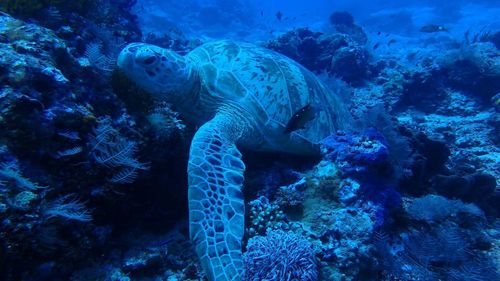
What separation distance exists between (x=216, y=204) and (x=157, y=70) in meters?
1.81

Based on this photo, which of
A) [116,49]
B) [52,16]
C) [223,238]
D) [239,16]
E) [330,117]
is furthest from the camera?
[239,16]

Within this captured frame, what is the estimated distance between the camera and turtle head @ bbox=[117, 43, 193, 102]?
339 cm

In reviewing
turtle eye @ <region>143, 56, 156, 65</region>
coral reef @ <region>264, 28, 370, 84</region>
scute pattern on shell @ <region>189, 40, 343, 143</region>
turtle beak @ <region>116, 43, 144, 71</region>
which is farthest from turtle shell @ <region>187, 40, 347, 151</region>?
coral reef @ <region>264, 28, 370, 84</region>

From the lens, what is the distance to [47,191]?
2.06 m

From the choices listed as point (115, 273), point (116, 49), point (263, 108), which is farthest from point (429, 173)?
point (116, 49)

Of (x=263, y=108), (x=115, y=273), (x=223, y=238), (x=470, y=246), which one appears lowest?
(x=115, y=273)

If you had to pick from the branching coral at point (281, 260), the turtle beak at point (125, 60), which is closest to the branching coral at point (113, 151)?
the turtle beak at point (125, 60)

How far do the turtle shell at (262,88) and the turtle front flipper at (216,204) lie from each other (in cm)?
78

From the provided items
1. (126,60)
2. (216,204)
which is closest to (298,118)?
(216,204)

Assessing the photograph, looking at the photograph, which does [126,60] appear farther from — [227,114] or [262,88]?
[262,88]

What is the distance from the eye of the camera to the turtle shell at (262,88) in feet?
13.2

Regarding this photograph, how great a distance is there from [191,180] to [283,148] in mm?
1698

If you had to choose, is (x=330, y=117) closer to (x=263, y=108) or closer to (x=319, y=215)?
(x=263, y=108)

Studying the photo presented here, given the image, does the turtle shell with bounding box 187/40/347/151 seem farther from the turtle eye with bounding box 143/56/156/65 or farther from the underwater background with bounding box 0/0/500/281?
the turtle eye with bounding box 143/56/156/65
